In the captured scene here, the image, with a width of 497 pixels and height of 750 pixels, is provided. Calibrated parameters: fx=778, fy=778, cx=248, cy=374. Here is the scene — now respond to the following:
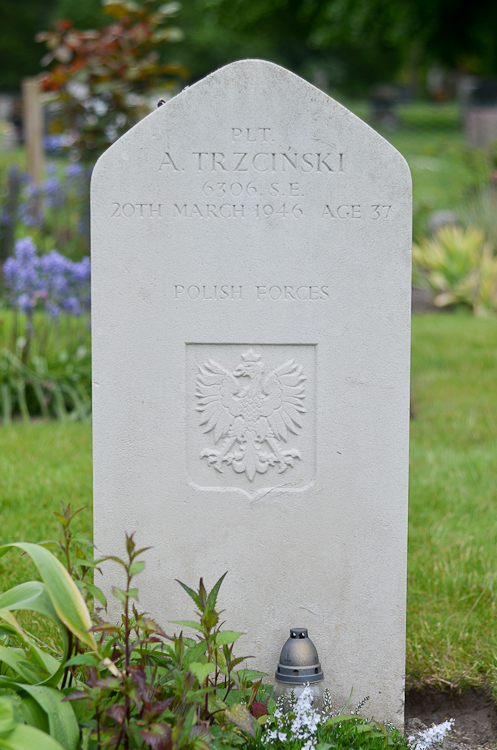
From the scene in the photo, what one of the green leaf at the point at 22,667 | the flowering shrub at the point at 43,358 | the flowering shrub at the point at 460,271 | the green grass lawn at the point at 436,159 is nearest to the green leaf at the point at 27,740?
the green leaf at the point at 22,667

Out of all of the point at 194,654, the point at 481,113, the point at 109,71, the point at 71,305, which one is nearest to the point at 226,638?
the point at 194,654

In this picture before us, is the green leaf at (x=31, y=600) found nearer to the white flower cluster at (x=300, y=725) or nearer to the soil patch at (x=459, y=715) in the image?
the white flower cluster at (x=300, y=725)

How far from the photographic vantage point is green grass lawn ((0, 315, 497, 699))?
2752 millimetres

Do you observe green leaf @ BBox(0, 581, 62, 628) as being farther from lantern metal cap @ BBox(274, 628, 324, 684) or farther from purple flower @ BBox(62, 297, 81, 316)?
purple flower @ BBox(62, 297, 81, 316)

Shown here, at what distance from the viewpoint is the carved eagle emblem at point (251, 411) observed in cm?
238

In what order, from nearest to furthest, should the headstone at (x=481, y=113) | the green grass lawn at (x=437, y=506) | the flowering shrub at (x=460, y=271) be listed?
1. the green grass lawn at (x=437, y=506)
2. the flowering shrub at (x=460, y=271)
3. the headstone at (x=481, y=113)

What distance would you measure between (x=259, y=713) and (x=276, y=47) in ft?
133

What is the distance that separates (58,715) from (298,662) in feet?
2.49

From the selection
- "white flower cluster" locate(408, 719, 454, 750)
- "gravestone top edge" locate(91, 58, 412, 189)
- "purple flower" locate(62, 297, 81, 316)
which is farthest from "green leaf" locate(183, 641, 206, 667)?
"purple flower" locate(62, 297, 81, 316)

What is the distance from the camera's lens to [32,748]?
5.53 feet

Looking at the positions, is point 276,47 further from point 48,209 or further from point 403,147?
point 48,209

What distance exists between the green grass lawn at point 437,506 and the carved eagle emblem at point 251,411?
0.95 m

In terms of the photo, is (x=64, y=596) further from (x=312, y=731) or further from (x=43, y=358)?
(x=43, y=358)

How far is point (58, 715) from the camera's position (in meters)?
1.84
